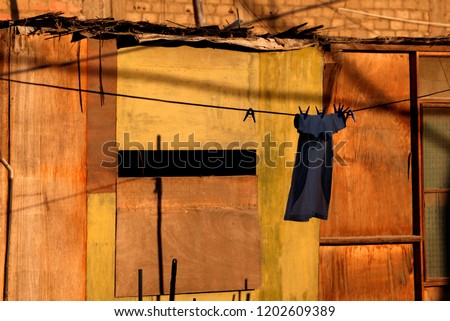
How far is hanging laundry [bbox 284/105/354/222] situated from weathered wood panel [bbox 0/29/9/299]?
3.38m

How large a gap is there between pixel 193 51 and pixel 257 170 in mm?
1756

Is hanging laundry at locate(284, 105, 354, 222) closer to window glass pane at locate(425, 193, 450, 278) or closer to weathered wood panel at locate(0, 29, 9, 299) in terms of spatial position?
window glass pane at locate(425, 193, 450, 278)

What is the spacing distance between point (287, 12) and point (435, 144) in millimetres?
3557

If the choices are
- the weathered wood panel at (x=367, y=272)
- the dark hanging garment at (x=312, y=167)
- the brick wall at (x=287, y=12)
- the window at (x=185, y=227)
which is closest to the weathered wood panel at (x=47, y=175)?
the window at (x=185, y=227)

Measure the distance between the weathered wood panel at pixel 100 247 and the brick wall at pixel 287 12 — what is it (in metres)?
3.97

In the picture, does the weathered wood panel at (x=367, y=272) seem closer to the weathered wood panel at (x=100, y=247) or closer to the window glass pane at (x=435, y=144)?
the window glass pane at (x=435, y=144)

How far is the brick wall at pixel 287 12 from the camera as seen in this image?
36.5 ft

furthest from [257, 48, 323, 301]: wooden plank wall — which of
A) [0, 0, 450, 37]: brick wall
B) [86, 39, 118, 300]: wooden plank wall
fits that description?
[0, 0, 450, 37]: brick wall

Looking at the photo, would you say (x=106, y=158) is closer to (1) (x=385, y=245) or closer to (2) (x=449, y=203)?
(1) (x=385, y=245)

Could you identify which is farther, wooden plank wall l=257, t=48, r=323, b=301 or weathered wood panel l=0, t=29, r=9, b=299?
wooden plank wall l=257, t=48, r=323, b=301

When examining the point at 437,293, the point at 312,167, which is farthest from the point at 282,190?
the point at 437,293

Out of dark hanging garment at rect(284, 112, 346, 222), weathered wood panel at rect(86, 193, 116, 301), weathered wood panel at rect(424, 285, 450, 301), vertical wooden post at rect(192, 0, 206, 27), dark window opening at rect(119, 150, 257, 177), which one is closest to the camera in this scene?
dark hanging garment at rect(284, 112, 346, 222)

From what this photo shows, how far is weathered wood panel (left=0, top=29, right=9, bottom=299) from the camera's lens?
800 cm
